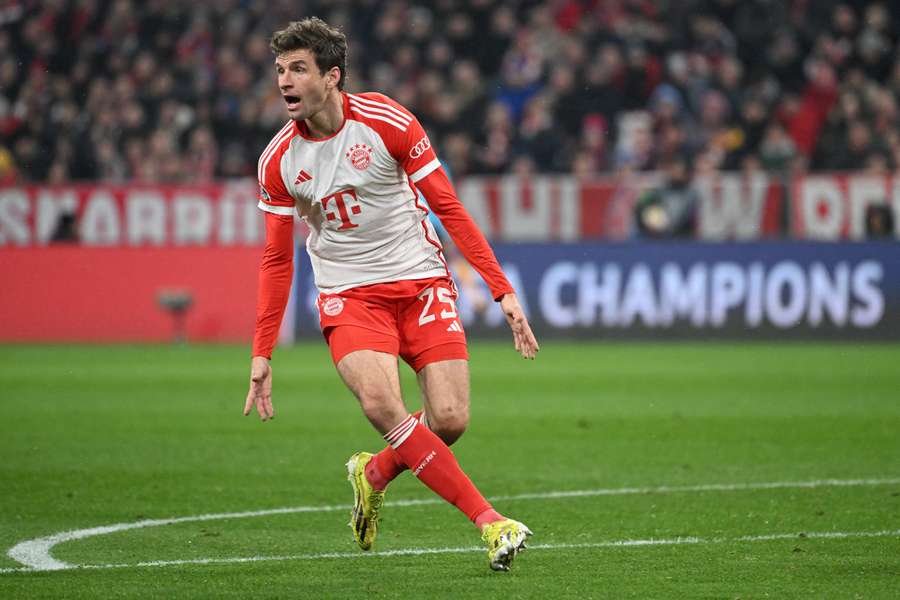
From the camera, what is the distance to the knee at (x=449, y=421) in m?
6.54

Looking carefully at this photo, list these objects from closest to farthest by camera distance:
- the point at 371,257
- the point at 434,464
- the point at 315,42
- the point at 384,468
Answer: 1. the point at 434,464
2. the point at 315,42
3. the point at 371,257
4. the point at 384,468

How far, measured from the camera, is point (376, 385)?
6.39 m

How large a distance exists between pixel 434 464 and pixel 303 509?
6.16 ft

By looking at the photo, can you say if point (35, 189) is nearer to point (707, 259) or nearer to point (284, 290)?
point (707, 259)

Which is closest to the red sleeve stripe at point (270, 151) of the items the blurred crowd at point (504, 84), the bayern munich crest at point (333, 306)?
the bayern munich crest at point (333, 306)

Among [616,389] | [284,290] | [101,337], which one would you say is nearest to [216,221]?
[101,337]

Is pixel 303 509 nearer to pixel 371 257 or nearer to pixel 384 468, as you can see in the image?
pixel 384 468

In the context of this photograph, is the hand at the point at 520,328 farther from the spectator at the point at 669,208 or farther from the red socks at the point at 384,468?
the spectator at the point at 669,208

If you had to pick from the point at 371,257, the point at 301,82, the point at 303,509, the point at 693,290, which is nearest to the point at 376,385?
the point at 371,257

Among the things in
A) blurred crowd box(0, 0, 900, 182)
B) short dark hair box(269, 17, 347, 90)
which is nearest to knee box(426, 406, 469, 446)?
short dark hair box(269, 17, 347, 90)

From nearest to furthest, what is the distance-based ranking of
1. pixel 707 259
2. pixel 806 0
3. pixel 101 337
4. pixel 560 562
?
pixel 560 562
pixel 707 259
pixel 101 337
pixel 806 0

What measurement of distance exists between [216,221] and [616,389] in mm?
7995

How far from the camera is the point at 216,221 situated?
2086 centimetres

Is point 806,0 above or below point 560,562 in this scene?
above
